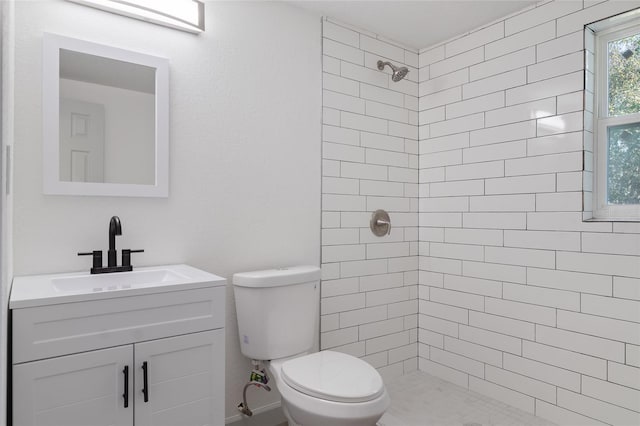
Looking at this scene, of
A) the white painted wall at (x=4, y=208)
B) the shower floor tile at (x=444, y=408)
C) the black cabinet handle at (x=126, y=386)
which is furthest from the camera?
the shower floor tile at (x=444, y=408)

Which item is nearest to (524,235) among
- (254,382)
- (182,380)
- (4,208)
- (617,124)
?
(617,124)

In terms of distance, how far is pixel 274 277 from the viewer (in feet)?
6.52

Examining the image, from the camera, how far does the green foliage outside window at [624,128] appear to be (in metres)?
2.07

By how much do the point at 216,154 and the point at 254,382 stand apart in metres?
1.16

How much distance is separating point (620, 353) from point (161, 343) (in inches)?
82.7

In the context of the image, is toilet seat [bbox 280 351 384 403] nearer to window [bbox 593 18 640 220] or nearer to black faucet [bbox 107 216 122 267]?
black faucet [bbox 107 216 122 267]

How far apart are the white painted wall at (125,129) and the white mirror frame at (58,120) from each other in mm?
29

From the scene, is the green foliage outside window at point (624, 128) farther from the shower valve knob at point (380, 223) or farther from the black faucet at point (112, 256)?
the black faucet at point (112, 256)

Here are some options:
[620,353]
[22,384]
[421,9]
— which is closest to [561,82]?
[421,9]

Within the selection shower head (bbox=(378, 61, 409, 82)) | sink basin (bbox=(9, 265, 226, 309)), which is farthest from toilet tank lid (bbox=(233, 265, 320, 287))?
shower head (bbox=(378, 61, 409, 82))

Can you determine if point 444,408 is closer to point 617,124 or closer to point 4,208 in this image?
point 617,124

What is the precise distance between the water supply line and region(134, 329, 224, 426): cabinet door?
44 centimetres

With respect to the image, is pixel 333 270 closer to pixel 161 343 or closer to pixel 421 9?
pixel 161 343

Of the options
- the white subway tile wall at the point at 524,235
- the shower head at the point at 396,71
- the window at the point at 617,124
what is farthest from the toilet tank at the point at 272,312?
the window at the point at 617,124
